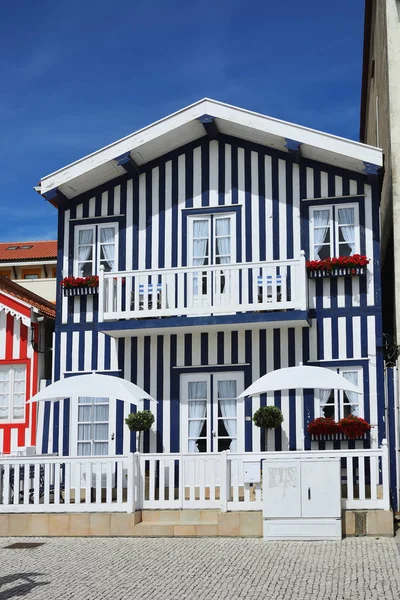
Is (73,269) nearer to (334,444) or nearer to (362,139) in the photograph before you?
(334,444)

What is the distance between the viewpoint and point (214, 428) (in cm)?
1752

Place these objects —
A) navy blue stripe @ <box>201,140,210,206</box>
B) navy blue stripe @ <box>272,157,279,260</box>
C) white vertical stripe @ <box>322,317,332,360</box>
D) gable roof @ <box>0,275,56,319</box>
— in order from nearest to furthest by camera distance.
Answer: white vertical stripe @ <box>322,317,332,360</box>, navy blue stripe @ <box>272,157,279,260</box>, navy blue stripe @ <box>201,140,210,206</box>, gable roof @ <box>0,275,56,319</box>

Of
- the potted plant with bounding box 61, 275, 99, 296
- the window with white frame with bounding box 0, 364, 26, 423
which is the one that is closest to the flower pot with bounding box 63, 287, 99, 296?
the potted plant with bounding box 61, 275, 99, 296

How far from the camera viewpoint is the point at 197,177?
1861cm

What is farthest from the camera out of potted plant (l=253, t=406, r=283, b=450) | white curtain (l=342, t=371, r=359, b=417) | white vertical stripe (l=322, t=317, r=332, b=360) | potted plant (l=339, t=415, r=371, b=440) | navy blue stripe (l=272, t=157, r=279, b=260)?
navy blue stripe (l=272, t=157, r=279, b=260)

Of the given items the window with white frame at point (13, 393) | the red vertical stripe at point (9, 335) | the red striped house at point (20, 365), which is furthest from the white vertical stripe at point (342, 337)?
the red vertical stripe at point (9, 335)

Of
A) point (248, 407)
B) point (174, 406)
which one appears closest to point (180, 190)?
point (174, 406)

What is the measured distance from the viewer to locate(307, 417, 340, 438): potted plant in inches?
645

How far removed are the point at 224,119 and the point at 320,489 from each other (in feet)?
26.5

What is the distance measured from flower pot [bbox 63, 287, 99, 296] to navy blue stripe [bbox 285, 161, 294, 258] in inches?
160

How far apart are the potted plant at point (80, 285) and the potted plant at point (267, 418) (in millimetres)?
4367

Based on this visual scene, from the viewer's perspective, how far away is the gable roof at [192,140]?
17.1m

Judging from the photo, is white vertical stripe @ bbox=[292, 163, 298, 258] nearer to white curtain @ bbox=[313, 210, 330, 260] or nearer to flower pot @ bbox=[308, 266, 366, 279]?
white curtain @ bbox=[313, 210, 330, 260]

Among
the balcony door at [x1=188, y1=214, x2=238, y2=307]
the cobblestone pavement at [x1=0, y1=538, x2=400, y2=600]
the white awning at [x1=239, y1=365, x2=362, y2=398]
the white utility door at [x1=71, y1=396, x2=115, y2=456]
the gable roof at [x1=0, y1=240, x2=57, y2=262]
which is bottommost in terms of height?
the cobblestone pavement at [x1=0, y1=538, x2=400, y2=600]
